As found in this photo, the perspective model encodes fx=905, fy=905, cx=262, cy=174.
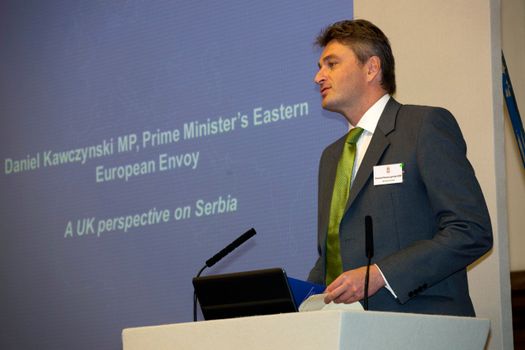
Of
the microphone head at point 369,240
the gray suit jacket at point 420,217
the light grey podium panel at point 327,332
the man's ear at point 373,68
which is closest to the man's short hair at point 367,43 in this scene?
the man's ear at point 373,68

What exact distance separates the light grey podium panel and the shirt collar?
2.81 ft

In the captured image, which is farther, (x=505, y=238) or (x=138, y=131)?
(x=138, y=131)

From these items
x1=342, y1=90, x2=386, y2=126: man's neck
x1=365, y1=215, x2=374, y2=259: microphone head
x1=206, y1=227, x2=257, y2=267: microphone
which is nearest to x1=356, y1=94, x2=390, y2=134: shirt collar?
x1=342, y1=90, x2=386, y2=126: man's neck

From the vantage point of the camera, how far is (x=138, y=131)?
449 centimetres

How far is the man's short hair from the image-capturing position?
3.11 m

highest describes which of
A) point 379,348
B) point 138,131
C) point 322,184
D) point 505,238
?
point 138,131

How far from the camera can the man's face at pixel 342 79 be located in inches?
121

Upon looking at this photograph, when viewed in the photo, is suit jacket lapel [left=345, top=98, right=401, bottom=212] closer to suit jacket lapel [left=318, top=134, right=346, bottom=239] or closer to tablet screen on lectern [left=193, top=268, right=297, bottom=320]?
suit jacket lapel [left=318, top=134, right=346, bottom=239]

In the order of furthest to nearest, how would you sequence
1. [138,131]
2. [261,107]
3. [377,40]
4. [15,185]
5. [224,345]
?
1. [15,185]
2. [138,131]
3. [261,107]
4. [377,40]
5. [224,345]

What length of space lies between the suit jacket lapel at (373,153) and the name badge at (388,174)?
0.02 meters

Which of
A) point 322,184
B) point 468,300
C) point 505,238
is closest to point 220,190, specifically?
point 322,184

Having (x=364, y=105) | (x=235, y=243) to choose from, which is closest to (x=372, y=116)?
(x=364, y=105)

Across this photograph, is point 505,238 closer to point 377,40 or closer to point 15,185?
point 377,40

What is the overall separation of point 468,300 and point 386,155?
507mm
